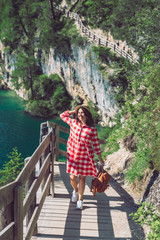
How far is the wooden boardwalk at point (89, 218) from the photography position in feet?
11.7

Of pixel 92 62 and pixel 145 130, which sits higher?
pixel 92 62

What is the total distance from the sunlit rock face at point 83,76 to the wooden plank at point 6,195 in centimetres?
2080

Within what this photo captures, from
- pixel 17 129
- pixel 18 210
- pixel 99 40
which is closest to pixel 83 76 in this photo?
pixel 99 40

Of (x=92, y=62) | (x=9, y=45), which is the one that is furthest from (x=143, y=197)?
(x=9, y=45)

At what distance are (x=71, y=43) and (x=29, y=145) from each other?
1300cm

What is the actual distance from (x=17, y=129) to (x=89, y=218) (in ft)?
82.0

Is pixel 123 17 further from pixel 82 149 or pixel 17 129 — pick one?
pixel 82 149

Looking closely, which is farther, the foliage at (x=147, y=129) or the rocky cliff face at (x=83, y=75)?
the rocky cliff face at (x=83, y=75)

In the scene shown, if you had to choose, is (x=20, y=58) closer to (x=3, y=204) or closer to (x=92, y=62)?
(x=92, y=62)

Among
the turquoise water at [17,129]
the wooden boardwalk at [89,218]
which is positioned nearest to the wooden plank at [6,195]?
the wooden boardwalk at [89,218]

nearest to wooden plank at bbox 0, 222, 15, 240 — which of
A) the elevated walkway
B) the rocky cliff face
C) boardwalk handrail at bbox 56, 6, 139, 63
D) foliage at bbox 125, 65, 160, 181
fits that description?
the elevated walkway

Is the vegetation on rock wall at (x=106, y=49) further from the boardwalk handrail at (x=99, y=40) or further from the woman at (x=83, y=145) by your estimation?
the woman at (x=83, y=145)

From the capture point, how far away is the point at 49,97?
33.9 m

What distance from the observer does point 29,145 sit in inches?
938
